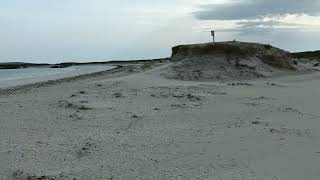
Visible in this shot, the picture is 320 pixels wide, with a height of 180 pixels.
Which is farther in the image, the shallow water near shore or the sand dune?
the shallow water near shore

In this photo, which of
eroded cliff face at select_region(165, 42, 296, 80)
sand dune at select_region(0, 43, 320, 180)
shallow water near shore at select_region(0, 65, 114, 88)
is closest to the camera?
sand dune at select_region(0, 43, 320, 180)

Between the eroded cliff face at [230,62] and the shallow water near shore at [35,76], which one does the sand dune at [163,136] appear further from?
the shallow water near shore at [35,76]

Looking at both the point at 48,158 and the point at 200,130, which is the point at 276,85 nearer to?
the point at 200,130

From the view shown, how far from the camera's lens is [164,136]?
27.2ft

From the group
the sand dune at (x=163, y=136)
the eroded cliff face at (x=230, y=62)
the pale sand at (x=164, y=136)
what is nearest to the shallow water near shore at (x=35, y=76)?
the eroded cliff face at (x=230, y=62)

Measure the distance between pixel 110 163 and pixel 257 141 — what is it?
7.32 ft

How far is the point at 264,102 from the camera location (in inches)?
457

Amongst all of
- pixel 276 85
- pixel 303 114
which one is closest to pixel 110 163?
pixel 303 114

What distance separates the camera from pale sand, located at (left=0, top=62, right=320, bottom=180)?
6.52 metres

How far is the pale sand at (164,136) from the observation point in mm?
6516

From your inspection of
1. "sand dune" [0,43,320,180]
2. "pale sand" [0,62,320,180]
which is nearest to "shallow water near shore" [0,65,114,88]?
"sand dune" [0,43,320,180]

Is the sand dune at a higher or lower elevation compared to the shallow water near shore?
higher

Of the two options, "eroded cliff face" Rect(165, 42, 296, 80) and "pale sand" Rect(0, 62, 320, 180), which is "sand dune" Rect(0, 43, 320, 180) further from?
"eroded cliff face" Rect(165, 42, 296, 80)

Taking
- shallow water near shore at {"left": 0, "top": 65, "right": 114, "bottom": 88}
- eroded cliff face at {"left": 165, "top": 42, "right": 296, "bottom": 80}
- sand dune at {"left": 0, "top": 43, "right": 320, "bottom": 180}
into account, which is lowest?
shallow water near shore at {"left": 0, "top": 65, "right": 114, "bottom": 88}
